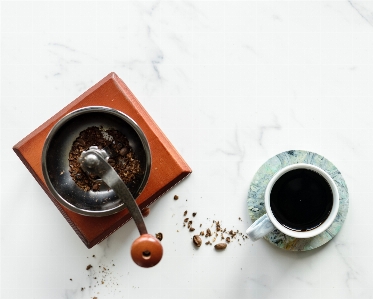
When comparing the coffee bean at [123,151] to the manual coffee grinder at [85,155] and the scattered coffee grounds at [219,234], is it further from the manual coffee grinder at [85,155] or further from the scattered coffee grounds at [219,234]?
the scattered coffee grounds at [219,234]

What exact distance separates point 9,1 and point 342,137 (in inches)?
29.5

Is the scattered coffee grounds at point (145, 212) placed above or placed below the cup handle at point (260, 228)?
above

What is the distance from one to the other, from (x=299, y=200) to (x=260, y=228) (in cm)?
11

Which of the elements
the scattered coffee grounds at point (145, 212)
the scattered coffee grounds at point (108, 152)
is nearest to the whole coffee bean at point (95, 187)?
the scattered coffee grounds at point (108, 152)

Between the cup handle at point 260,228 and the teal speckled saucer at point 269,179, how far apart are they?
9 cm

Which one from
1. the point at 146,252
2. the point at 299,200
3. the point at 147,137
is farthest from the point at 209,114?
the point at 146,252

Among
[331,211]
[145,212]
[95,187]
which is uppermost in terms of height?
[95,187]

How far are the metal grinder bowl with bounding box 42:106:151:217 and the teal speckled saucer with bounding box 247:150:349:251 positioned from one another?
25 centimetres

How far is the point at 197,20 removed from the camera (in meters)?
1.10

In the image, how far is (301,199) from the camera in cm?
101

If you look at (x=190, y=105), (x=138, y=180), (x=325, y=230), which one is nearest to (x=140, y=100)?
(x=190, y=105)

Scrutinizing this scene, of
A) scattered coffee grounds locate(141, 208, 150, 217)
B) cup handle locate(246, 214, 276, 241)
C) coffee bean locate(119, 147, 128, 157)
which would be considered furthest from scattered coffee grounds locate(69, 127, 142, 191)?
cup handle locate(246, 214, 276, 241)

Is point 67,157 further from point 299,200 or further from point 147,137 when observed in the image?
point 299,200

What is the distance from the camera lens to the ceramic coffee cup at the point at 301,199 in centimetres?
99
